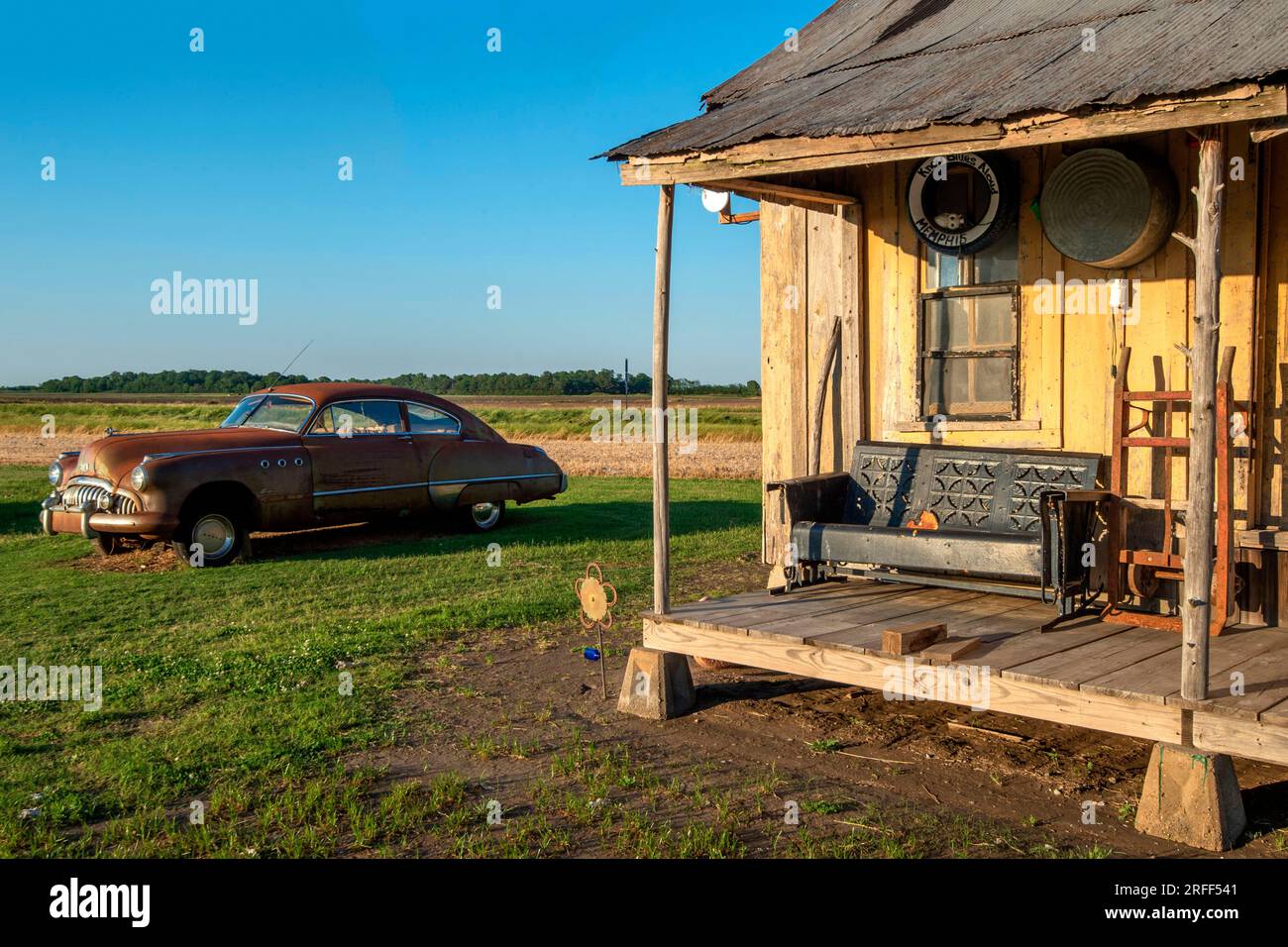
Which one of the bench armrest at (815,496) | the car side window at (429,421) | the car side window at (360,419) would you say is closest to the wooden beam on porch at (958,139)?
the bench armrest at (815,496)

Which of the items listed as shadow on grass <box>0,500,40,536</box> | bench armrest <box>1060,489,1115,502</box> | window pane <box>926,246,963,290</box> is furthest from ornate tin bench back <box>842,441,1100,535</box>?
shadow on grass <box>0,500,40,536</box>

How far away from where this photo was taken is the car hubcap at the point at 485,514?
14.2 metres

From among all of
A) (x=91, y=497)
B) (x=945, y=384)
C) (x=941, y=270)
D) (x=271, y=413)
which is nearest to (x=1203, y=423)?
(x=945, y=384)

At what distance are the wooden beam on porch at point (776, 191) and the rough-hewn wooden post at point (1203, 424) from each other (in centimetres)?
321

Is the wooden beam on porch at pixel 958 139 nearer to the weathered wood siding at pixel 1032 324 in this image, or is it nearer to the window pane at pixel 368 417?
the weathered wood siding at pixel 1032 324

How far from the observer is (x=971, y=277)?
7605 millimetres

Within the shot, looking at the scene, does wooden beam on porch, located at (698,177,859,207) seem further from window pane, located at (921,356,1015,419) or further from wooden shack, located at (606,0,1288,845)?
window pane, located at (921,356,1015,419)

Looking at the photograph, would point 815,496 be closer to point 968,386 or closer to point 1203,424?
point 968,386

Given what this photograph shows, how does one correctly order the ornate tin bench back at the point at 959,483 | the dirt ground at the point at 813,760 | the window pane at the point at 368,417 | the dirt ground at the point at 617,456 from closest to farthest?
the dirt ground at the point at 813,760, the ornate tin bench back at the point at 959,483, the window pane at the point at 368,417, the dirt ground at the point at 617,456

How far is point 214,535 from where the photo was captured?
38.2 feet

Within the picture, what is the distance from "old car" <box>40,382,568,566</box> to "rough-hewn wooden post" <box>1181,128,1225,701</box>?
9.24 m
